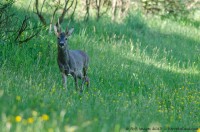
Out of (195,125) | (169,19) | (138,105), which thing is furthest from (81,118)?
(169,19)

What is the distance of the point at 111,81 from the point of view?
12906 mm

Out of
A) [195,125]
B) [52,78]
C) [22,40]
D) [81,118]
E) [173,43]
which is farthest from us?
[173,43]

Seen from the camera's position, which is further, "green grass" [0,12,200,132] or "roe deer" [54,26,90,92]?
"roe deer" [54,26,90,92]

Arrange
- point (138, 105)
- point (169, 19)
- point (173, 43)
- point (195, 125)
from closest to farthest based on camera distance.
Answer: point (195, 125)
point (138, 105)
point (173, 43)
point (169, 19)

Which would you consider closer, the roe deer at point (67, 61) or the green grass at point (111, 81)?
the green grass at point (111, 81)

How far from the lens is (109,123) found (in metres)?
7.25

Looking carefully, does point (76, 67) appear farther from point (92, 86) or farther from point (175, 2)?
point (175, 2)

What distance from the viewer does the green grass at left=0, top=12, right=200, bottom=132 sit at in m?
7.10

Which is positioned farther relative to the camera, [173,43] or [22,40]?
[173,43]

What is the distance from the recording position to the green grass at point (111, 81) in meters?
7.10

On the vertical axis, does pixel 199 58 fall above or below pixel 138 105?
below

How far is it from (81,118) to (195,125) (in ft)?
8.81

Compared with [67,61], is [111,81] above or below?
below

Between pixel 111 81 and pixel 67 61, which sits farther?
pixel 111 81
